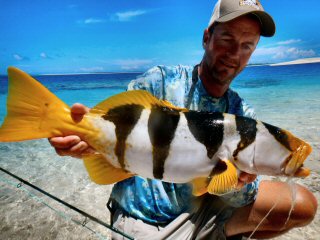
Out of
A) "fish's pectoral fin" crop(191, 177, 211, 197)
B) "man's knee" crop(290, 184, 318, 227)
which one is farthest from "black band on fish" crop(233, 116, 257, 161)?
"man's knee" crop(290, 184, 318, 227)

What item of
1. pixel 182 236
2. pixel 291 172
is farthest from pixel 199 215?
pixel 291 172

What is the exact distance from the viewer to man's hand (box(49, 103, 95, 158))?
1.42 metres

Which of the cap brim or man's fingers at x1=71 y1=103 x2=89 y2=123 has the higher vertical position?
the cap brim

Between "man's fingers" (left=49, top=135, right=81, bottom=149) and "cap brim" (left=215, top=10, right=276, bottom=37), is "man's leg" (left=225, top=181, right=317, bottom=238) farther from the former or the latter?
"man's fingers" (left=49, top=135, right=81, bottom=149)

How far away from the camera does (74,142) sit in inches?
57.0

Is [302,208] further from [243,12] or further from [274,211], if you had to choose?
[243,12]

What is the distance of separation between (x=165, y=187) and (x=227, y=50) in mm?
1181

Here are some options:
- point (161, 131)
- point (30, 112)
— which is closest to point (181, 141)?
point (161, 131)

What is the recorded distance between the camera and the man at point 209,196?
2.29 meters

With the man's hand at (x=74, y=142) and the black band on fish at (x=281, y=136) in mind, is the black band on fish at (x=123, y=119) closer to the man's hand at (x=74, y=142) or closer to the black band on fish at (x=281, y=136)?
the man's hand at (x=74, y=142)

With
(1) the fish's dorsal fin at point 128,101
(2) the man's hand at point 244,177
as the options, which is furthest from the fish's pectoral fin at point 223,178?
(1) the fish's dorsal fin at point 128,101

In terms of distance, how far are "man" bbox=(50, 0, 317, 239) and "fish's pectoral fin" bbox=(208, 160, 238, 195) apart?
0.91 metres

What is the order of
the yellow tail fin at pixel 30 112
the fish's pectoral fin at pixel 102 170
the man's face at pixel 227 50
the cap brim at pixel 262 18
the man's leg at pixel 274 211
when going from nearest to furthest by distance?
the yellow tail fin at pixel 30 112
the fish's pectoral fin at pixel 102 170
the cap brim at pixel 262 18
the man's face at pixel 227 50
the man's leg at pixel 274 211

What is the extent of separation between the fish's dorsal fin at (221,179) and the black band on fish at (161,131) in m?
0.24
